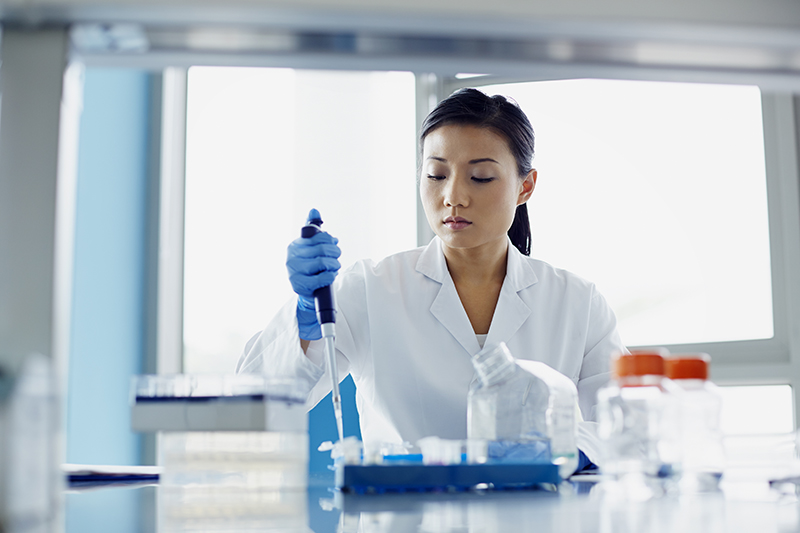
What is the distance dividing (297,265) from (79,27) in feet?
2.96

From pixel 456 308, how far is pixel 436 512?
3.74 feet

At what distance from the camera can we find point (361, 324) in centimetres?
181

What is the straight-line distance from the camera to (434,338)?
5.73 ft

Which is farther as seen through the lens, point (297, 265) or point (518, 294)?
point (518, 294)

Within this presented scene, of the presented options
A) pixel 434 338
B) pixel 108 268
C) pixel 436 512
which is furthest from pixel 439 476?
pixel 108 268

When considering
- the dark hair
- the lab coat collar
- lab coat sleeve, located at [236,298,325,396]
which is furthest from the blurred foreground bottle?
the dark hair

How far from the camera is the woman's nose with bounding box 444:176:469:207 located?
67.6 inches

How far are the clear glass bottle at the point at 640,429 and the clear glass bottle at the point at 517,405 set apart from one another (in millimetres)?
199

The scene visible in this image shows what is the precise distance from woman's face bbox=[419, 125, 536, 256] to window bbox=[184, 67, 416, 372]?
1.64 meters

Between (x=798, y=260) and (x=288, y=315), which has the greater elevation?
(x=798, y=260)

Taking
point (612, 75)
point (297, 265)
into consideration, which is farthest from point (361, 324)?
point (612, 75)

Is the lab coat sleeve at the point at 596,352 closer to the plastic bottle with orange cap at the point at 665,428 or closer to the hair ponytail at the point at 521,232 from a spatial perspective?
the hair ponytail at the point at 521,232

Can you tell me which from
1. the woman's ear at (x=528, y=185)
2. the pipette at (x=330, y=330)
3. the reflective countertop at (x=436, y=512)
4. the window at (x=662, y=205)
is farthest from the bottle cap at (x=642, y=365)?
the window at (x=662, y=205)

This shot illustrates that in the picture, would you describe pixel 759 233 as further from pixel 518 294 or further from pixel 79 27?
pixel 79 27
